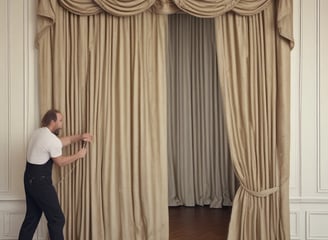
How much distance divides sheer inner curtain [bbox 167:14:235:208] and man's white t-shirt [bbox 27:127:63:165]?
9.39ft

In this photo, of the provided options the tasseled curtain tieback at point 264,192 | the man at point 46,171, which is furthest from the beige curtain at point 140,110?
the man at point 46,171

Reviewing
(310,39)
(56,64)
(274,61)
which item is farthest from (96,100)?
(310,39)

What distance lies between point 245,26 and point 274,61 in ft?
1.59

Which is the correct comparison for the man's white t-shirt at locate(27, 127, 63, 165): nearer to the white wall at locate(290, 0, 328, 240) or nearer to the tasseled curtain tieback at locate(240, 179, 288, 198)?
the tasseled curtain tieback at locate(240, 179, 288, 198)

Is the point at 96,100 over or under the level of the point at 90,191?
over

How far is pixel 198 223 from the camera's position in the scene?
572 centimetres

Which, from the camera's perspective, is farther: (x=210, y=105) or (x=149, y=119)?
(x=210, y=105)

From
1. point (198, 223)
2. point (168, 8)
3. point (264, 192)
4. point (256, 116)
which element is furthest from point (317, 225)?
point (168, 8)

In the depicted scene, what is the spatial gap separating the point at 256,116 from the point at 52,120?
2105 millimetres

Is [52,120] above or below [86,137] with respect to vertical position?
above

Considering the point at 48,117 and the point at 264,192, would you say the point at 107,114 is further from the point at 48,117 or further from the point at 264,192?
the point at 264,192

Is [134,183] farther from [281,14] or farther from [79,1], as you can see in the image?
[281,14]

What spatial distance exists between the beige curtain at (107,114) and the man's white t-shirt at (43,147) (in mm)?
524

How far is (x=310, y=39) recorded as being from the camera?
4.75 metres
